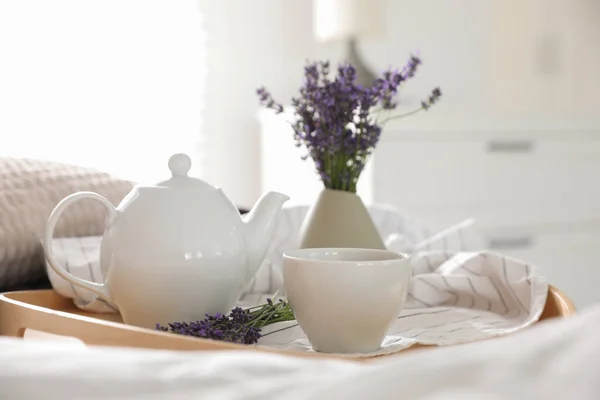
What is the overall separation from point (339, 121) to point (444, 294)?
215 millimetres

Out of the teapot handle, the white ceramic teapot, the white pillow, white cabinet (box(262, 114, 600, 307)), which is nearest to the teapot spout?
the white ceramic teapot

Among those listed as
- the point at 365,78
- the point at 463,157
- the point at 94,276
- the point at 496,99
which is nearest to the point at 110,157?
the point at 365,78

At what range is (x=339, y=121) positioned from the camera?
2.77 ft

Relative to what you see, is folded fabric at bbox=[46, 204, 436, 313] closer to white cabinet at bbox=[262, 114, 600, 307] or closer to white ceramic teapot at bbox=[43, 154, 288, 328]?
white ceramic teapot at bbox=[43, 154, 288, 328]

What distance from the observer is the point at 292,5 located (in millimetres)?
2967

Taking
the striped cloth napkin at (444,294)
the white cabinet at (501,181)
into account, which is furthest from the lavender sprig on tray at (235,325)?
the white cabinet at (501,181)

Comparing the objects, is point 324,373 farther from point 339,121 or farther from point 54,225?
point 339,121

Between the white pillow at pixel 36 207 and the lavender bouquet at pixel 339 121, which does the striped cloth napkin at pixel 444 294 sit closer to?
the white pillow at pixel 36 207

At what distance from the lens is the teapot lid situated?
Answer: 0.70 m

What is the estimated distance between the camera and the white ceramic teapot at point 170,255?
66 centimetres

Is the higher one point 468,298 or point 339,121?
point 339,121

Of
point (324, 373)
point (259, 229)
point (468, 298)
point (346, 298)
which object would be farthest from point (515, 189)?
point (324, 373)

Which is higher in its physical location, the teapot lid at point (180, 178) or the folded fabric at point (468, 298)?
the teapot lid at point (180, 178)

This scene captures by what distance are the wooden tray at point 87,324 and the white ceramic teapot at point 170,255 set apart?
0.11ft
